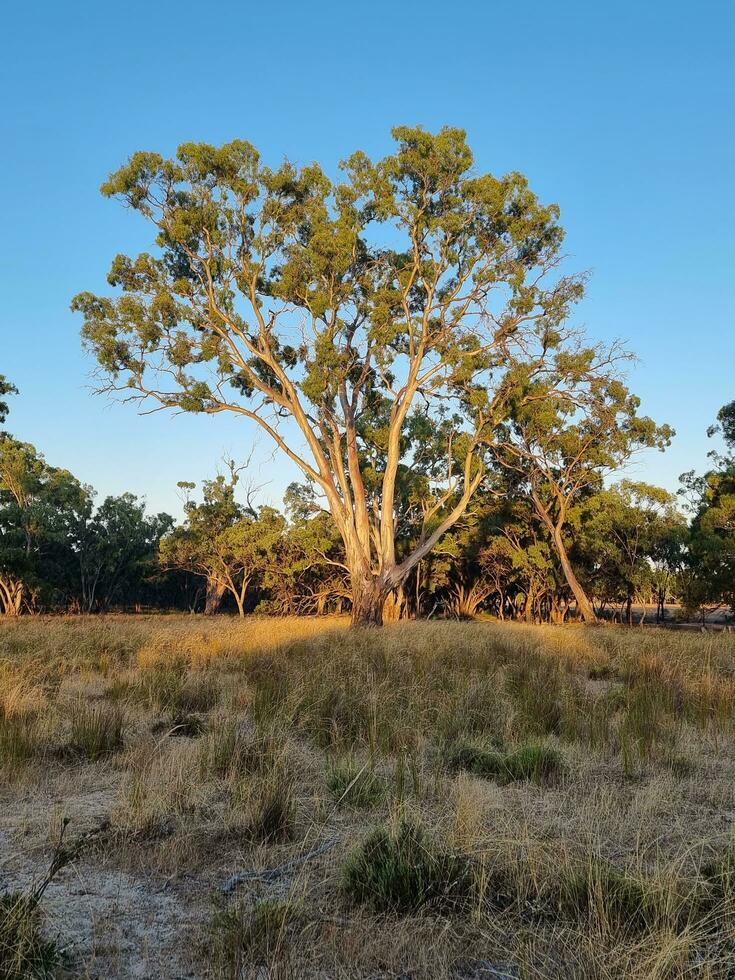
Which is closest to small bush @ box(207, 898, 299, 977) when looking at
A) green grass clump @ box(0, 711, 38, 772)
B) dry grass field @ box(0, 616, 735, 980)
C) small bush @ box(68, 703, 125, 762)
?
dry grass field @ box(0, 616, 735, 980)

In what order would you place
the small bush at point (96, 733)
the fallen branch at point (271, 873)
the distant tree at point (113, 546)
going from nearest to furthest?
the fallen branch at point (271, 873) → the small bush at point (96, 733) → the distant tree at point (113, 546)

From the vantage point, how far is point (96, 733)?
18.1 ft

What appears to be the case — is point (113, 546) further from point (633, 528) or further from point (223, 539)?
point (633, 528)

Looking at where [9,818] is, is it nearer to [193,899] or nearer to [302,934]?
[193,899]

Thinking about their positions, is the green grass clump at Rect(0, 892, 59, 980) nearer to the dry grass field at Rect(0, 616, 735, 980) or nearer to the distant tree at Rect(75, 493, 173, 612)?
the dry grass field at Rect(0, 616, 735, 980)

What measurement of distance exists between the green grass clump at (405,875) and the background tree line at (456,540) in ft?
68.2

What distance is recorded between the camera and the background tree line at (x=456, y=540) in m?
29.4

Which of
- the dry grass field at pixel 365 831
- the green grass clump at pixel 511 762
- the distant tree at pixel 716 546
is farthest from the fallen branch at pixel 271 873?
the distant tree at pixel 716 546

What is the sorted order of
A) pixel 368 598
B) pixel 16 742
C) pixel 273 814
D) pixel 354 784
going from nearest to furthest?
pixel 273 814
pixel 354 784
pixel 16 742
pixel 368 598

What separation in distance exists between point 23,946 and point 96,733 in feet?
10.5

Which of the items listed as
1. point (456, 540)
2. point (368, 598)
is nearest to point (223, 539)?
point (456, 540)

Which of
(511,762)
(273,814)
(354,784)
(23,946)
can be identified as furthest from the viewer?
(511,762)

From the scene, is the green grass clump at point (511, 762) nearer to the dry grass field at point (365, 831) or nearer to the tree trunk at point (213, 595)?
the dry grass field at point (365, 831)

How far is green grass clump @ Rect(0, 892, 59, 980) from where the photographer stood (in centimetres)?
236
